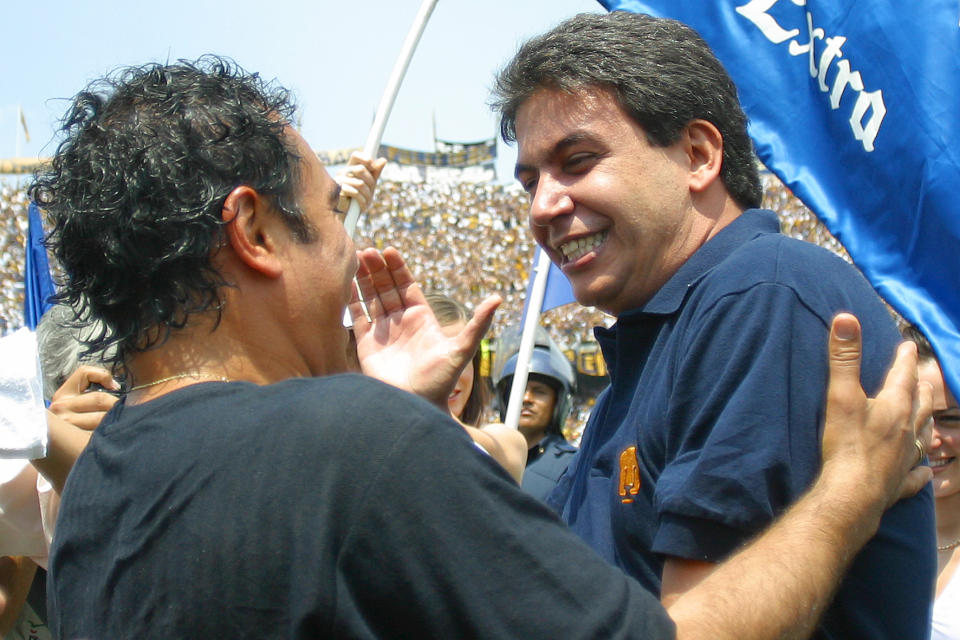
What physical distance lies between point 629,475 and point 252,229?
2.33 ft

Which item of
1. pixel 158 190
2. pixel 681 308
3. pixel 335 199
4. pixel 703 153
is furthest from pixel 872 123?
pixel 158 190

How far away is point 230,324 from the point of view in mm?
1479

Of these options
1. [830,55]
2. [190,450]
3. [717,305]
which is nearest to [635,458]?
[717,305]

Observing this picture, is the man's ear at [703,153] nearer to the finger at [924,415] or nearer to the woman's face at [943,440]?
the finger at [924,415]

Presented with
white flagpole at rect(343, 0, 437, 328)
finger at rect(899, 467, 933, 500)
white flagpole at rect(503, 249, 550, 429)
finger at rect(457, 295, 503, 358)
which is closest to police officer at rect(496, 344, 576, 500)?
white flagpole at rect(503, 249, 550, 429)

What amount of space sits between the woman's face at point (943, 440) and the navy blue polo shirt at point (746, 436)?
5.75 feet

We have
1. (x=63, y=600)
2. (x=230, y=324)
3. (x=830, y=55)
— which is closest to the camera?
(x=63, y=600)

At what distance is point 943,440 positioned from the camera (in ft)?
11.0

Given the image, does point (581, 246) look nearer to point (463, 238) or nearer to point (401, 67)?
point (401, 67)

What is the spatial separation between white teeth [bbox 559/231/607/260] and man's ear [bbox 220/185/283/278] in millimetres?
803

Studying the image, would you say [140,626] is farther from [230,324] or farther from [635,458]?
[635,458]

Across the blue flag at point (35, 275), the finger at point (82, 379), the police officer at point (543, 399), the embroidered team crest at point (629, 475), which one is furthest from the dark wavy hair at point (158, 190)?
the police officer at point (543, 399)

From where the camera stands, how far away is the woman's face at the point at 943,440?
10.9ft

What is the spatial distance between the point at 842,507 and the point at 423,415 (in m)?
0.60
